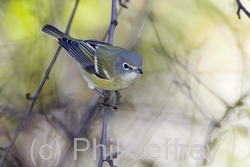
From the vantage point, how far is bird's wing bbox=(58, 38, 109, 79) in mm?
2355

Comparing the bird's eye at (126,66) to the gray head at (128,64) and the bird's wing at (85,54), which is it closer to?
the gray head at (128,64)

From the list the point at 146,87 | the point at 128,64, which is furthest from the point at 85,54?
the point at 146,87

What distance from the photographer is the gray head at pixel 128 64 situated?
2.12 m

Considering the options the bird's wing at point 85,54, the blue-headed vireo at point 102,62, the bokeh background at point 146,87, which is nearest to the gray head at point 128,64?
the blue-headed vireo at point 102,62

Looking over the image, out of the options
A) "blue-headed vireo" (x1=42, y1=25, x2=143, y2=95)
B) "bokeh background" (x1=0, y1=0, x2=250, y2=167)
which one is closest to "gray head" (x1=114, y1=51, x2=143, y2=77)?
"blue-headed vireo" (x1=42, y1=25, x2=143, y2=95)

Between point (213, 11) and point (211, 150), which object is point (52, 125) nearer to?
point (211, 150)

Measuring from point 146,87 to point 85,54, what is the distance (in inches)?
32.1

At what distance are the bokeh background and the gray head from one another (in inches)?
Answer: 30.2

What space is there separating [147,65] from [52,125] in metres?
0.87

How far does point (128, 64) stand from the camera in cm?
215

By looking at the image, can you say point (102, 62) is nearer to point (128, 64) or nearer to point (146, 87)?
point (128, 64)

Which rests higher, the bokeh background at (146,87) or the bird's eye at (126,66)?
the bird's eye at (126,66)

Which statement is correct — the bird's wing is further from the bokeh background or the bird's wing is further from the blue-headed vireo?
the bokeh background

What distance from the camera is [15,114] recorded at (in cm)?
293
